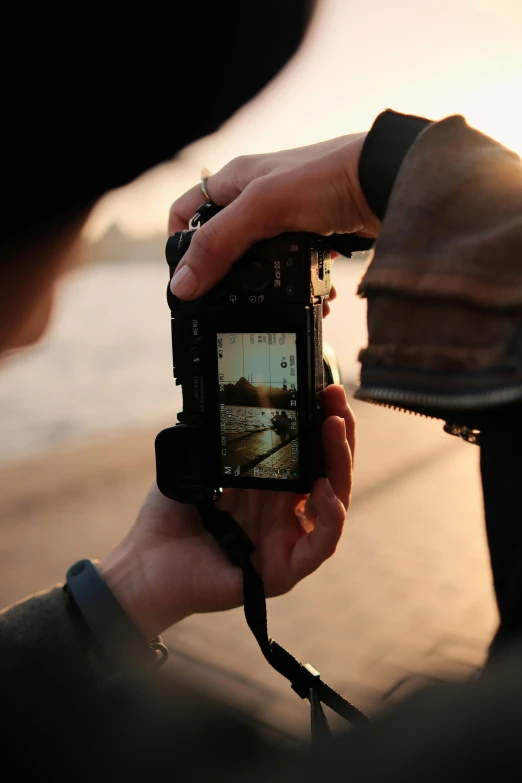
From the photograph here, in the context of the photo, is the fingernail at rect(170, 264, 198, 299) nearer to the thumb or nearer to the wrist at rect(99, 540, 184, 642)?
the thumb

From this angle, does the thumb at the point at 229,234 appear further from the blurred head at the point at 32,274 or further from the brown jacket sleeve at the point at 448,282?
the brown jacket sleeve at the point at 448,282

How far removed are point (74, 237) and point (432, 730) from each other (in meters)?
0.77

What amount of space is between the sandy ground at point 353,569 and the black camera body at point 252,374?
102cm

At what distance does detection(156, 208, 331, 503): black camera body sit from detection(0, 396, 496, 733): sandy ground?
1.02 meters

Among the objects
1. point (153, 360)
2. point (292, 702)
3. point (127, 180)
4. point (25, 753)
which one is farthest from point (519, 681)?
point (153, 360)

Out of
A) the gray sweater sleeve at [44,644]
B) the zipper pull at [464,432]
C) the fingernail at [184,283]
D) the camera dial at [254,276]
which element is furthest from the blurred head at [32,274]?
the zipper pull at [464,432]

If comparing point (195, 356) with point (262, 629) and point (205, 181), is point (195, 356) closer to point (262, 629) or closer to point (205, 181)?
point (205, 181)

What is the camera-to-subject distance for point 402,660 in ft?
8.27

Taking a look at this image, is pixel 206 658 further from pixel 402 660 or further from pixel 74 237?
pixel 74 237

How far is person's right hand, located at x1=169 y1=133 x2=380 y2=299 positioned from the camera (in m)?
1.04

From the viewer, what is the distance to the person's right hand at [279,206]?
1.04 m

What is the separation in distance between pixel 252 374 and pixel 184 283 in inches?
7.3

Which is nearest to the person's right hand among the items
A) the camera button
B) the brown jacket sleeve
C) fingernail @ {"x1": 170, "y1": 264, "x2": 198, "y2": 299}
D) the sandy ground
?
fingernail @ {"x1": 170, "y1": 264, "x2": 198, "y2": 299}

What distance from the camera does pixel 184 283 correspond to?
117 centimetres
